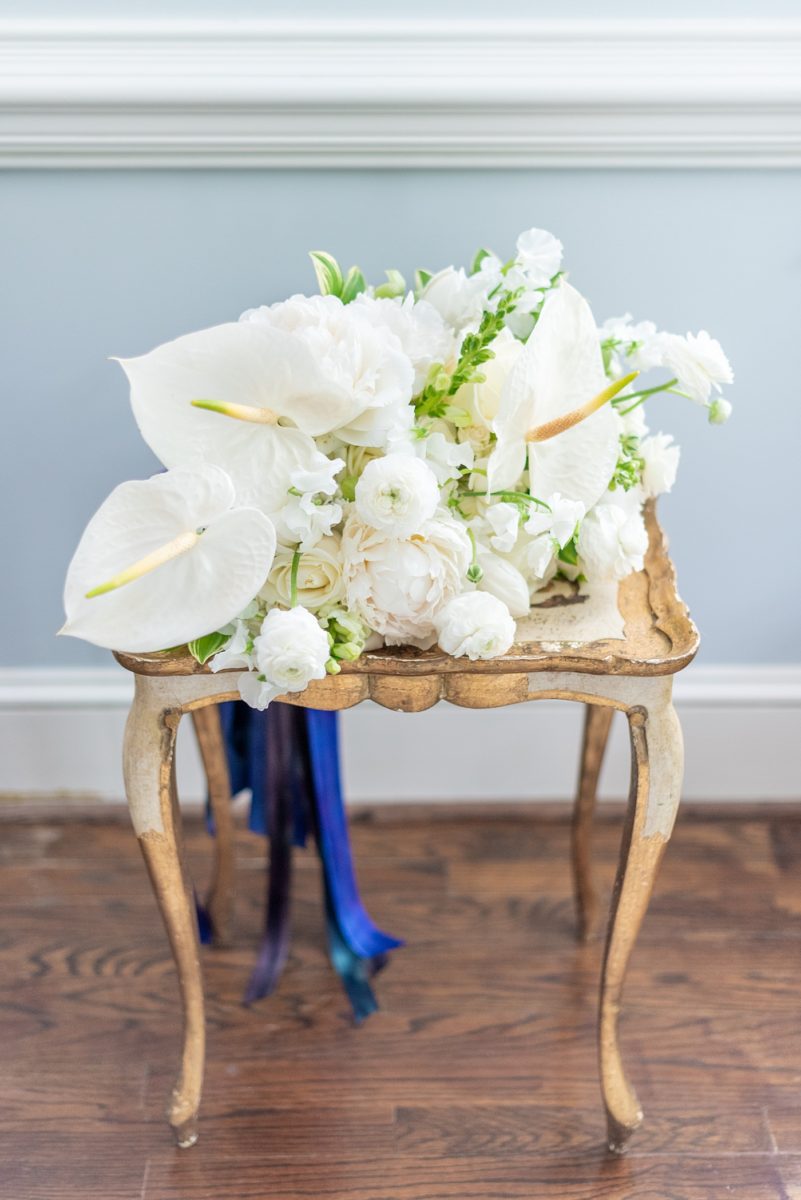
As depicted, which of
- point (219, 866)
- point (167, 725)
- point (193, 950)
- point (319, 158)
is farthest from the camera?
point (219, 866)

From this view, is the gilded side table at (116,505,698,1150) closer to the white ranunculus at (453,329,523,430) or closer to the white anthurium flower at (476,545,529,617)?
the white anthurium flower at (476,545,529,617)

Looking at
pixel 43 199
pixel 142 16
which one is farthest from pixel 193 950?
pixel 142 16

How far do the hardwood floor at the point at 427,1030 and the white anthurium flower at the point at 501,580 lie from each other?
0.64 metres

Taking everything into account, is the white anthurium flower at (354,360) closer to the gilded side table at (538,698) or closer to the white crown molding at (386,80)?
the gilded side table at (538,698)

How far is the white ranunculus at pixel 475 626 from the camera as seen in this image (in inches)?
33.4

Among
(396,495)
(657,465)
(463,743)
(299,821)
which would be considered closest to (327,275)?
(396,495)

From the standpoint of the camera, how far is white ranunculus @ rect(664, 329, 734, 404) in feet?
3.03

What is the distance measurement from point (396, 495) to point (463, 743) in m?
0.82

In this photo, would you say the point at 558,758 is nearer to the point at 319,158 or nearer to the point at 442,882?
the point at 442,882

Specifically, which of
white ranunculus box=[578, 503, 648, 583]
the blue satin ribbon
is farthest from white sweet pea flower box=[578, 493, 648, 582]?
the blue satin ribbon

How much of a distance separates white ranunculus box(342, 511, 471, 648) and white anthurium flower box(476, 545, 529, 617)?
0.04 metres

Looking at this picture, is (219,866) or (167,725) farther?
(219,866)

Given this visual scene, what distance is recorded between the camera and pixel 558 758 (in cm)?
159

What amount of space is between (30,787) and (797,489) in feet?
3.83
